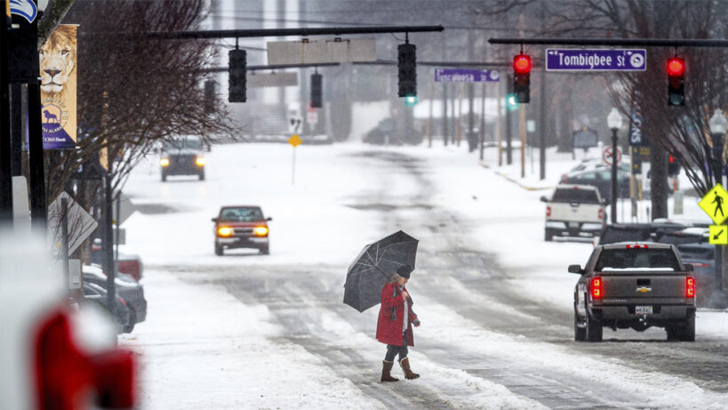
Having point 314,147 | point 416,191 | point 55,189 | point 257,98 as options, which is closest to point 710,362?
point 55,189

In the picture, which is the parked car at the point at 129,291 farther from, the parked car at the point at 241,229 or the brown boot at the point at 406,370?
the parked car at the point at 241,229

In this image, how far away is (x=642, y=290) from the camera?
19.6 meters

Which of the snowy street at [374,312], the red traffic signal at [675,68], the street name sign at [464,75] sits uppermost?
the street name sign at [464,75]

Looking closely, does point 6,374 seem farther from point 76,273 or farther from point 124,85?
point 124,85

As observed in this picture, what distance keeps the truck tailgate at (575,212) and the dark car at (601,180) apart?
12405 millimetres

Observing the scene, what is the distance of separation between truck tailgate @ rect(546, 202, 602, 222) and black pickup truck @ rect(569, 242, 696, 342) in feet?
72.3

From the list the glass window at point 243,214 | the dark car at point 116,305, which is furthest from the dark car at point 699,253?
the glass window at point 243,214

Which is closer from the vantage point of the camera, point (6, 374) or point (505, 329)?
point (6, 374)

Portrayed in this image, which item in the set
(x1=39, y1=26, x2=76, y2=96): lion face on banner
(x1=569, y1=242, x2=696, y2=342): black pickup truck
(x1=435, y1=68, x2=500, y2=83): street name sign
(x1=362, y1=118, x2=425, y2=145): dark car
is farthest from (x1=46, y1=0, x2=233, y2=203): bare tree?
(x1=362, y1=118, x2=425, y2=145): dark car

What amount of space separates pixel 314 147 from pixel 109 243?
6441 centimetres

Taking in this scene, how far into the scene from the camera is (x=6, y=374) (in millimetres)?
1308

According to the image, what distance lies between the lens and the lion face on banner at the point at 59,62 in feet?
49.8

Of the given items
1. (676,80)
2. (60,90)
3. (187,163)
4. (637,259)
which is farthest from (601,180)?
(60,90)

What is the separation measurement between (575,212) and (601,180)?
45.6 feet
